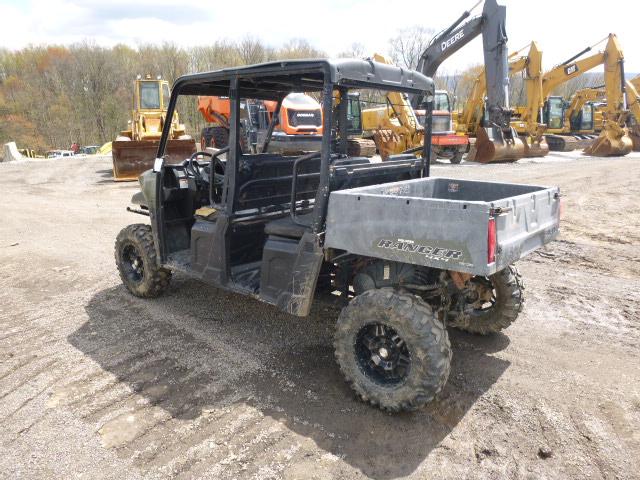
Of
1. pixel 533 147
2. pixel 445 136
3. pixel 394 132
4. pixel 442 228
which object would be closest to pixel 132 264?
Answer: pixel 442 228

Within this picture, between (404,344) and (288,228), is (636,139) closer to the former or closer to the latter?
(288,228)

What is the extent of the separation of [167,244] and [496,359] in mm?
2975

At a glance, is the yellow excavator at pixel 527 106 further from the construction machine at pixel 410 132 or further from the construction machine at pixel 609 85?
the construction machine at pixel 410 132

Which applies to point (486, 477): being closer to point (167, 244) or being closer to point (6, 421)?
point (6, 421)

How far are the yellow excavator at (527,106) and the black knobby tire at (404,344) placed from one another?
56.6 ft

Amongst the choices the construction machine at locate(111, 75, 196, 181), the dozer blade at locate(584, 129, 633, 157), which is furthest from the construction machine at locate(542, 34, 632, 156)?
the construction machine at locate(111, 75, 196, 181)

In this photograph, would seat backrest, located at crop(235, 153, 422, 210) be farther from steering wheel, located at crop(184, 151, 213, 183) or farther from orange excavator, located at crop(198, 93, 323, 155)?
orange excavator, located at crop(198, 93, 323, 155)

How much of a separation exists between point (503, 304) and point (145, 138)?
43.4ft

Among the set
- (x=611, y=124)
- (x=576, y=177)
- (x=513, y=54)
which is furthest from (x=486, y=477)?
(x=611, y=124)

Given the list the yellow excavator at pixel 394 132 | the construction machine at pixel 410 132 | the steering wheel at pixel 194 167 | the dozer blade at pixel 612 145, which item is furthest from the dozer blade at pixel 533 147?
the steering wheel at pixel 194 167

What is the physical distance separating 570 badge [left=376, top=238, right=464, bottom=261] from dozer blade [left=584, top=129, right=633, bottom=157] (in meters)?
21.2

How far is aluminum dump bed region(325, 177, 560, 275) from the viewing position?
2.67 metres

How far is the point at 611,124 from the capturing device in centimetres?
2031

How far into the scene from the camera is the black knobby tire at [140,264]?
4.74 metres
